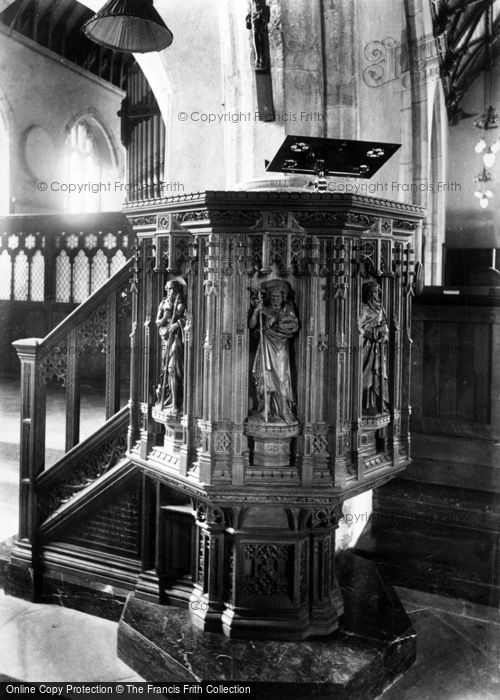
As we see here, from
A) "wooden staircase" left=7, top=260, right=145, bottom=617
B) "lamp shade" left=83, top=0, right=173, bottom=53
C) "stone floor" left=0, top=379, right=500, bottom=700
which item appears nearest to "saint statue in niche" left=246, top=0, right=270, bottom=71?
"lamp shade" left=83, top=0, right=173, bottom=53

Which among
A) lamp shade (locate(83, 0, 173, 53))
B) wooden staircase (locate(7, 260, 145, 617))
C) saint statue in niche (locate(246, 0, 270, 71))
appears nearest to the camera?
wooden staircase (locate(7, 260, 145, 617))

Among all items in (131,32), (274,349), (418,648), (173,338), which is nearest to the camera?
(274,349)

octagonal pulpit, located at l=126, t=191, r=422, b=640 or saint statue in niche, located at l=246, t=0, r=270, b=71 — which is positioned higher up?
saint statue in niche, located at l=246, t=0, r=270, b=71

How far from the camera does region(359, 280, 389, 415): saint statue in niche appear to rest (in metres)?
3.28

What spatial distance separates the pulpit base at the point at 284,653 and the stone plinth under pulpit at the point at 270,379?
77 millimetres

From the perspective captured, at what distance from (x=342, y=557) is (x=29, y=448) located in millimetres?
A: 2150

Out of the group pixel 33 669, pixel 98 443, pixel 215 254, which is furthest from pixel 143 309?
pixel 33 669

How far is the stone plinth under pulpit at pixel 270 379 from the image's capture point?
3.07 meters

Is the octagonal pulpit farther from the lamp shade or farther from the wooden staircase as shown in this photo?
the lamp shade

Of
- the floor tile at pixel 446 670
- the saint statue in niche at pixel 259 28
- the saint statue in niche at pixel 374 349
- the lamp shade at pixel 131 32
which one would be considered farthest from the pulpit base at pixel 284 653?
the saint statue in niche at pixel 259 28

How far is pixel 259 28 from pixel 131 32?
33.6 inches

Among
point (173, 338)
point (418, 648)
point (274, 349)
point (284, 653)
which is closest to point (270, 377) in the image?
point (274, 349)

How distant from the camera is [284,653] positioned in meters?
3.16

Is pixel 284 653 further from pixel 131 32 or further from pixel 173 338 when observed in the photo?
pixel 131 32
